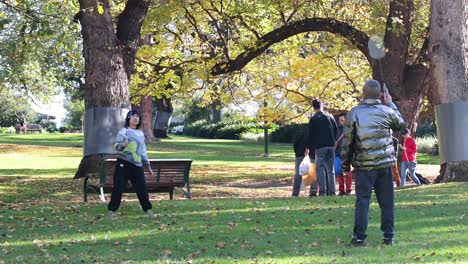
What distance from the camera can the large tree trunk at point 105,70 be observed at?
18562 millimetres

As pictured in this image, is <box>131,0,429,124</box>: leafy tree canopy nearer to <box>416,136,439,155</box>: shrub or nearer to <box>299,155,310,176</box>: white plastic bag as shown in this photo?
<box>299,155,310,176</box>: white plastic bag

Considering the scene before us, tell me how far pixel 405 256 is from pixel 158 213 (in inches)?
215

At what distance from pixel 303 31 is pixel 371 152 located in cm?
1380

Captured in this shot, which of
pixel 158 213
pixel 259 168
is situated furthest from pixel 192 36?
pixel 158 213

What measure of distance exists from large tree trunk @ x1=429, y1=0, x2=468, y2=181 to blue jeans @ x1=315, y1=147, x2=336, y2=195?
4.09 metres

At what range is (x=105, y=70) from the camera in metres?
18.6

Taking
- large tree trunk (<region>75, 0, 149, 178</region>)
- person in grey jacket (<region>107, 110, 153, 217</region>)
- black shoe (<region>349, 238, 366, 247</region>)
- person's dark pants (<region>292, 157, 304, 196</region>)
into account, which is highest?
large tree trunk (<region>75, 0, 149, 178</region>)

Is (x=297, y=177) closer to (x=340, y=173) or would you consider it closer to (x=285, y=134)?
(x=340, y=173)

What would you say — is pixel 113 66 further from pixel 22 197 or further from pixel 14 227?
pixel 14 227

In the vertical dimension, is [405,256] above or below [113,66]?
below

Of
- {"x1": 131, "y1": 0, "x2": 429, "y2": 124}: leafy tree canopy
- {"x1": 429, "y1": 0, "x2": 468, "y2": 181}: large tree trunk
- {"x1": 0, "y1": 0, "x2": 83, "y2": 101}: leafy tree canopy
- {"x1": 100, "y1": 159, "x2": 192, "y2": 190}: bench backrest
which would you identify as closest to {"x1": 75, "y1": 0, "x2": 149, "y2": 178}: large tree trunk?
{"x1": 0, "y1": 0, "x2": 83, "y2": 101}: leafy tree canopy

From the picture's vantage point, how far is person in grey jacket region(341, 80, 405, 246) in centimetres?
843

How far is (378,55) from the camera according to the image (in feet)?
69.1

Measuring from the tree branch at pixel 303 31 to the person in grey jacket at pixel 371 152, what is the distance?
13.0 metres
